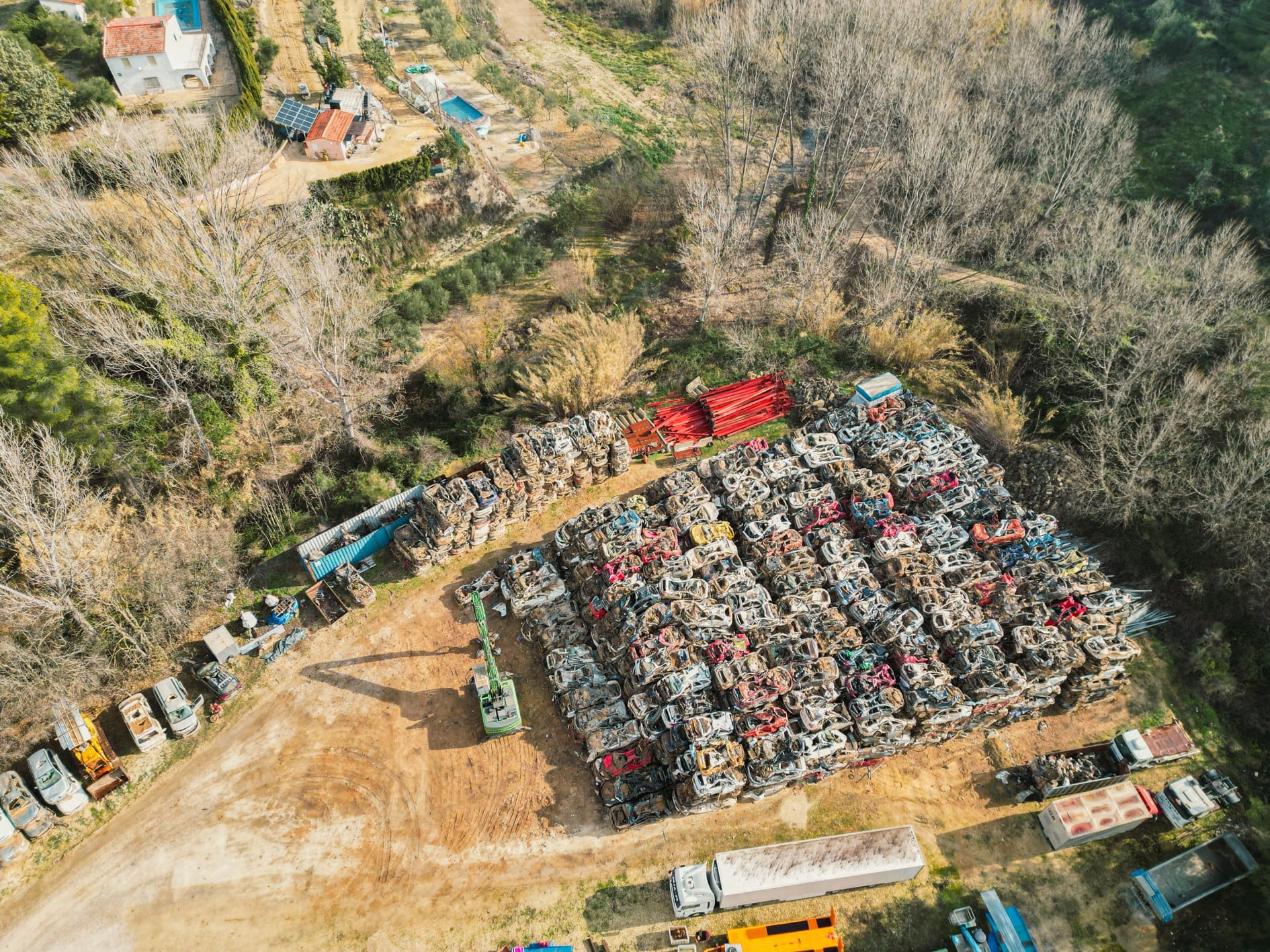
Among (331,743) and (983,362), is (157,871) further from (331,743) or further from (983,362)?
(983,362)

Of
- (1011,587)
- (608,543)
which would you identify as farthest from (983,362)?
(608,543)

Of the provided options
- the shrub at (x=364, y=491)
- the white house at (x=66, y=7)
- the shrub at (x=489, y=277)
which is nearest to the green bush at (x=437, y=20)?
the white house at (x=66, y=7)

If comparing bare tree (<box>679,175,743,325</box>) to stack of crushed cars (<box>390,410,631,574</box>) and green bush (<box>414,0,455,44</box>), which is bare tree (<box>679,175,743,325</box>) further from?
green bush (<box>414,0,455,44</box>)

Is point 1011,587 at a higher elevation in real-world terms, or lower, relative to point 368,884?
higher

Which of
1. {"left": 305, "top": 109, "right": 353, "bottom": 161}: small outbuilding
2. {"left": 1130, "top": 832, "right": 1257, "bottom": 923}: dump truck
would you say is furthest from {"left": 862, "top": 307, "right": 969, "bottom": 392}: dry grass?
{"left": 305, "top": 109, "right": 353, "bottom": 161}: small outbuilding

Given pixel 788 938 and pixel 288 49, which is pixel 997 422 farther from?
pixel 288 49

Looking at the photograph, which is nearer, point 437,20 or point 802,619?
point 802,619

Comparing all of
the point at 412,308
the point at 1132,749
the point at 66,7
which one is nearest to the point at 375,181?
the point at 412,308
